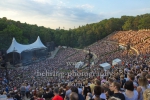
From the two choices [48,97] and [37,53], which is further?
[37,53]

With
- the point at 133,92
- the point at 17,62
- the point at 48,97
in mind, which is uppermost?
the point at 133,92

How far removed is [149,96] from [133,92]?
155cm

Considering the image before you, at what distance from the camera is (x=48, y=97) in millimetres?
6180

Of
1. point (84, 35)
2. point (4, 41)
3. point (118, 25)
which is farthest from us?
point (118, 25)

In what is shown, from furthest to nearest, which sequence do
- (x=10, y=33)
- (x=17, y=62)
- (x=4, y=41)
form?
(x=10, y=33) < (x=4, y=41) < (x=17, y=62)

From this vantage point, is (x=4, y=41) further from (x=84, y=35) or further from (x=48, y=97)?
(x=48, y=97)

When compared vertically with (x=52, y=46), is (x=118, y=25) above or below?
above

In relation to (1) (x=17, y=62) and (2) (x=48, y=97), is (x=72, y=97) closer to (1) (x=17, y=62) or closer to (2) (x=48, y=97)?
(2) (x=48, y=97)

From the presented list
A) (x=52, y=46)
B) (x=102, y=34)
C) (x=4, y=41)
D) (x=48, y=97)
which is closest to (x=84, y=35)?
(x=102, y=34)

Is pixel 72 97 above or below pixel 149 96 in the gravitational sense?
below

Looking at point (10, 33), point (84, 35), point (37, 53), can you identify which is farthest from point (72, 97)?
point (84, 35)

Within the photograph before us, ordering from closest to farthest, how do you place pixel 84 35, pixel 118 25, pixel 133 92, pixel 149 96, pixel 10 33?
1. pixel 149 96
2. pixel 133 92
3. pixel 10 33
4. pixel 84 35
5. pixel 118 25

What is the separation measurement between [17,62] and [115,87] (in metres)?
34.9

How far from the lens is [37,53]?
4719 centimetres
